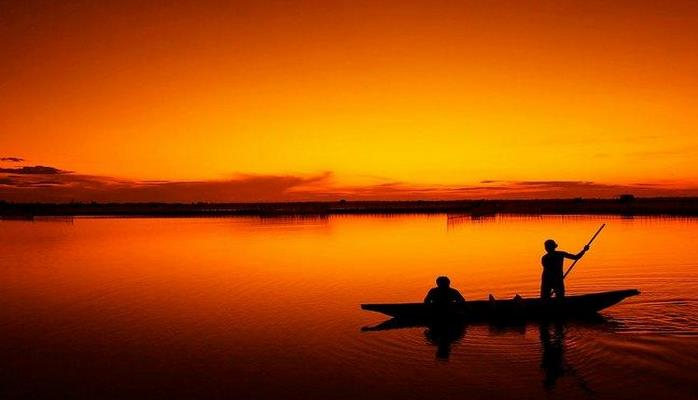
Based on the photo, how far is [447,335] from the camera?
12062 mm

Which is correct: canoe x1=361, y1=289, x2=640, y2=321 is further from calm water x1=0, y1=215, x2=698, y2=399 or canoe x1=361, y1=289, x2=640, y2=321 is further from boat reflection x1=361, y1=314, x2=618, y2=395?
calm water x1=0, y1=215, x2=698, y2=399

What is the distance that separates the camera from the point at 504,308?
503 inches

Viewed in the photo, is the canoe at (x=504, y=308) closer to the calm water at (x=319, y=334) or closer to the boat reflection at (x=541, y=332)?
the boat reflection at (x=541, y=332)

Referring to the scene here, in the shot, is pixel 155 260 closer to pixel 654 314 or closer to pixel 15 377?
pixel 15 377

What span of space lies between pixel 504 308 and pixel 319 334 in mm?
4301

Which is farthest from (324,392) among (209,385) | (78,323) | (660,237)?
(660,237)

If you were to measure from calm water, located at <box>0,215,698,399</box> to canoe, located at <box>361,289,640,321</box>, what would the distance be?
42 centimetres

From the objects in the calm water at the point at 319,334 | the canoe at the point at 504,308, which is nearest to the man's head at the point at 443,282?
the canoe at the point at 504,308

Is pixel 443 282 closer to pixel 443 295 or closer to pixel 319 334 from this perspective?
pixel 443 295

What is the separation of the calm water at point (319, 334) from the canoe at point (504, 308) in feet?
1.38

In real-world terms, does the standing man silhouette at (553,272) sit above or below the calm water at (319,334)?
above

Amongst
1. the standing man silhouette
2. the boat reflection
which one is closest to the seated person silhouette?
the boat reflection

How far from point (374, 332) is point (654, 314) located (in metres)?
7.02

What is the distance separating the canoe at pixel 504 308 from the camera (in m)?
12.7
